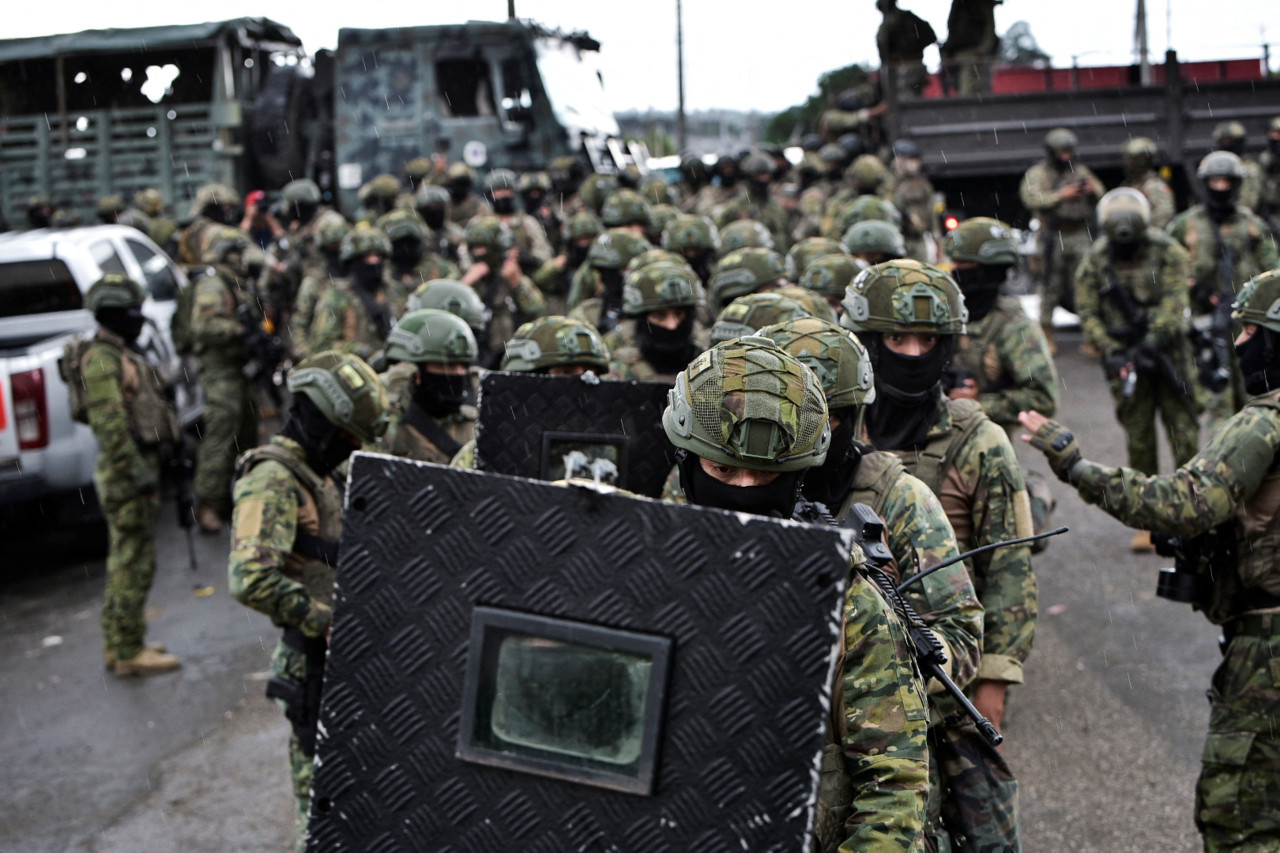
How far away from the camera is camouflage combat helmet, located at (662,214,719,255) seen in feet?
27.1

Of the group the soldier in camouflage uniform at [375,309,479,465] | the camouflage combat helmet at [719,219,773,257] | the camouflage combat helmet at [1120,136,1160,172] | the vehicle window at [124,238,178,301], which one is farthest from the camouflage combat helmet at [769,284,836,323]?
the camouflage combat helmet at [1120,136,1160,172]

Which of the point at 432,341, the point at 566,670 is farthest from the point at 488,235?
the point at 566,670

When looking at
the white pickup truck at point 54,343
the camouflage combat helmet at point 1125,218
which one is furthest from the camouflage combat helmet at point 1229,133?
the white pickup truck at point 54,343

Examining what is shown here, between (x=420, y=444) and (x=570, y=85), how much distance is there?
11585 millimetres

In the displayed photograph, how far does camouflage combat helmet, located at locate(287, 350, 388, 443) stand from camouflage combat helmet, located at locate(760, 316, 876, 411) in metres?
1.41

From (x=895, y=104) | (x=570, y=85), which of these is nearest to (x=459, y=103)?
(x=570, y=85)

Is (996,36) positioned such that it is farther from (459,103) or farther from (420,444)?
(420,444)

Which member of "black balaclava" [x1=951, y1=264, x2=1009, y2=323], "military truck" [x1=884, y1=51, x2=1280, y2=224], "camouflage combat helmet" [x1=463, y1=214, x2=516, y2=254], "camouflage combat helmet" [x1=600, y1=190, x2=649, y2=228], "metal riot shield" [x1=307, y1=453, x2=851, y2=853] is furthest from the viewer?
"military truck" [x1=884, y1=51, x2=1280, y2=224]

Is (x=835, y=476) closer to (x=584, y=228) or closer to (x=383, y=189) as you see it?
A: (x=584, y=228)

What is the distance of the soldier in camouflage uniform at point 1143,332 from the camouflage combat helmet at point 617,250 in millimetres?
2875

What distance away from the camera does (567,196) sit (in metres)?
13.9

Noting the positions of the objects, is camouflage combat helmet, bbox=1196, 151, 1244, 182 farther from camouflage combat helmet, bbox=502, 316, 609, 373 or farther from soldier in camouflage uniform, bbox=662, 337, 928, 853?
soldier in camouflage uniform, bbox=662, 337, 928, 853

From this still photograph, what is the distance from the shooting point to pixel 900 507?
2.80 metres

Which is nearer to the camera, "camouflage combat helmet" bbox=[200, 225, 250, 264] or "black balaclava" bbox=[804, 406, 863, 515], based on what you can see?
"black balaclava" bbox=[804, 406, 863, 515]
